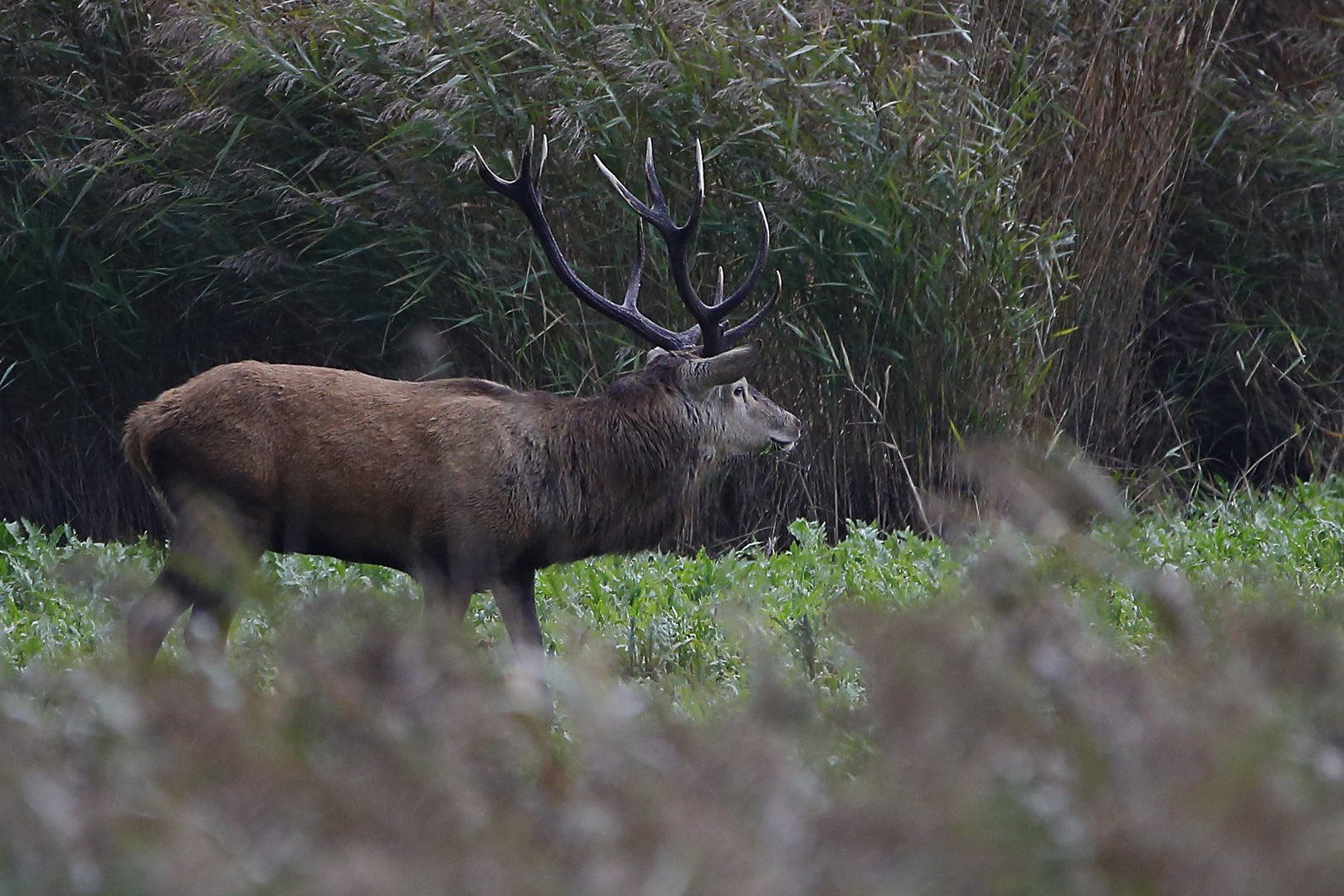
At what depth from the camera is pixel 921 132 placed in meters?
7.31

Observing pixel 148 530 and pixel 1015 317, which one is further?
pixel 148 530

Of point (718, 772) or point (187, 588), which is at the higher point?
point (718, 772)

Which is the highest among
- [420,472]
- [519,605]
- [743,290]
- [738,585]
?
[743,290]

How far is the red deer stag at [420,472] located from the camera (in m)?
→ 5.05

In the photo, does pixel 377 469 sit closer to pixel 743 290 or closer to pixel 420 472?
pixel 420 472

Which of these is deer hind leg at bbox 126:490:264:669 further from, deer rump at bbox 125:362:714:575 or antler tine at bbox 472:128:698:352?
antler tine at bbox 472:128:698:352

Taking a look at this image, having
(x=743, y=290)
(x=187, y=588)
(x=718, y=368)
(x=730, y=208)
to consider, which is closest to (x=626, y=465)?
(x=718, y=368)

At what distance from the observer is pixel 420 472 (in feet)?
16.9

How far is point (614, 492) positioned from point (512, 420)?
0.40 meters

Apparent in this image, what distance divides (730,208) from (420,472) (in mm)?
2652

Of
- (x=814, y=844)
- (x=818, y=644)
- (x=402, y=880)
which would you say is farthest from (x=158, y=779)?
(x=818, y=644)

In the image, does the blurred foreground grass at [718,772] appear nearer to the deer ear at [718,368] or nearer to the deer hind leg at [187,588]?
the deer hind leg at [187,588]

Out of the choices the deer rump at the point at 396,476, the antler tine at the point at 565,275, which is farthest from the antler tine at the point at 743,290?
the deer rump at the point at 396,476

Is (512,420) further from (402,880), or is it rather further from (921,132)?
(402,880)
